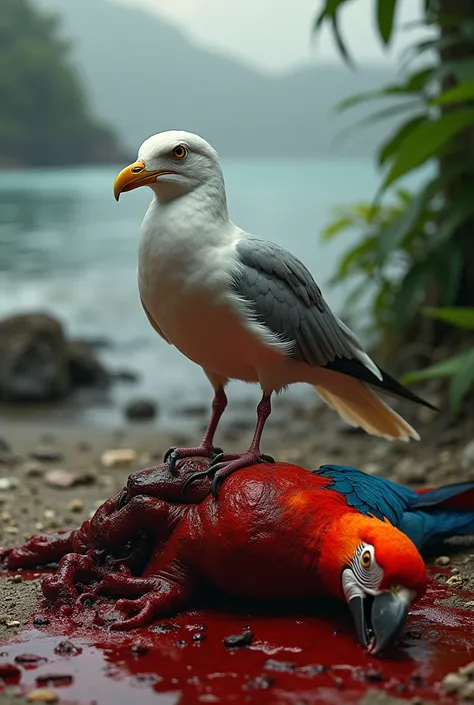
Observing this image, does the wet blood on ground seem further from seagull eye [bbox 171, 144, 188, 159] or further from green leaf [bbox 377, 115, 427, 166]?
green leaf [bbox 377, 115, 427, 166]

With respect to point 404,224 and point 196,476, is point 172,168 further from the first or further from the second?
point 404,224

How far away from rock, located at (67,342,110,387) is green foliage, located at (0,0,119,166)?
6.82 metres

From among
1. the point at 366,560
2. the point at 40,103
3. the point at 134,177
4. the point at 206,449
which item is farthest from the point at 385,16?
the point at 40,103

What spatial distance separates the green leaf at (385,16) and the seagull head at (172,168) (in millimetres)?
2263

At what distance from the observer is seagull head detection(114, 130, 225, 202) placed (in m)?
2.61

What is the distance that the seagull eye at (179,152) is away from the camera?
263 cm

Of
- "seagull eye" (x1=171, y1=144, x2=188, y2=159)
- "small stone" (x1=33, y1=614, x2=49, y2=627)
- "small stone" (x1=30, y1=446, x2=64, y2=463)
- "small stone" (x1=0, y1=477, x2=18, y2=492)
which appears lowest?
"small stone" (x1=30, y1=446, x2=64, y2=463)

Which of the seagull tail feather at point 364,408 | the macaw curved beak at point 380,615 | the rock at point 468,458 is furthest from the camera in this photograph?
the rock at point 468,458

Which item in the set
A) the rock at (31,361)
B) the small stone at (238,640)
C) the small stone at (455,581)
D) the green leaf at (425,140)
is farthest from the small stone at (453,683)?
the rock at (31,361)

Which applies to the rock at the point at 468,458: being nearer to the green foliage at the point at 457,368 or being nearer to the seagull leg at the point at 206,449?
the green foliage at the point at 457,368

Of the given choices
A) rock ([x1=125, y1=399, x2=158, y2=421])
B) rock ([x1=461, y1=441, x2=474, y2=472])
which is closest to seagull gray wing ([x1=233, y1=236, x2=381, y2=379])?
rock ([x1=461, y1=441, x2=474, y2=472])

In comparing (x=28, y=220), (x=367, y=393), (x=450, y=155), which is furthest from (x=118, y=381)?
(x=28, y=220)

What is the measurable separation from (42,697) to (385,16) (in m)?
3.68

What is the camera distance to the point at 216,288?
8.39 ft
